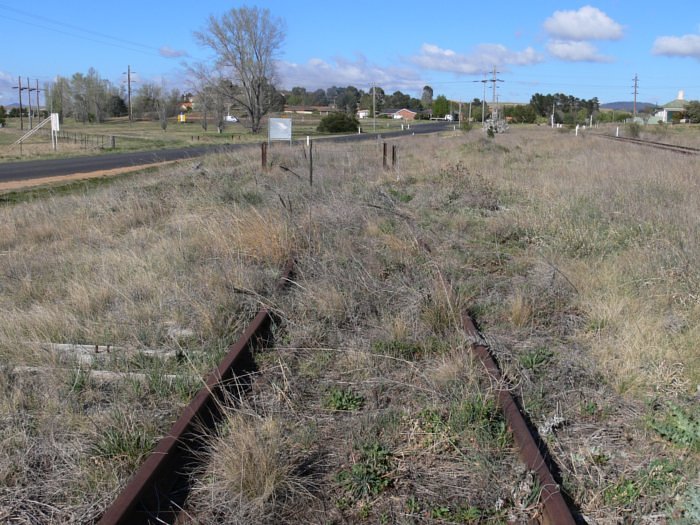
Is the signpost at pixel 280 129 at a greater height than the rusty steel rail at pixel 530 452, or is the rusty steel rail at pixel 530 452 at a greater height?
the signpost at pixel 280 129

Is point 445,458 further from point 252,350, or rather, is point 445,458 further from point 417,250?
point 417,250

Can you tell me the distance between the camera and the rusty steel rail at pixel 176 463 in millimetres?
3254

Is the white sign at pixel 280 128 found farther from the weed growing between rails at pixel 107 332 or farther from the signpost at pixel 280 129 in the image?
the weed growing between rails at pixel 107 332

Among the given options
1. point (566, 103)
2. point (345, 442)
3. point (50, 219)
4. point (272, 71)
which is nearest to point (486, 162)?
point (50, 219)

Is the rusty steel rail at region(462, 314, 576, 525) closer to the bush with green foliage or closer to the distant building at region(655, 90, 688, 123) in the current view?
the bush with green foliage

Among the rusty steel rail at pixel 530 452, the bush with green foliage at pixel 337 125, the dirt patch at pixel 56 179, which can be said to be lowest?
the rusty steel rail at pixel 530 452

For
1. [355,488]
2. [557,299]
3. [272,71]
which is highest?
[272,71]

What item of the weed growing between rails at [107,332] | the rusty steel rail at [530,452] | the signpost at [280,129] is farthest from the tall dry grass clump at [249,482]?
the signpost at [280,129]

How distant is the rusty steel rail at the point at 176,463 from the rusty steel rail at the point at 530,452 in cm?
177

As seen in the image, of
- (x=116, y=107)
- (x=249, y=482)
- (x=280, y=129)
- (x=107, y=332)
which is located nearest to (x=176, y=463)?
(x=249, y=482)

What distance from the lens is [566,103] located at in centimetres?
19412

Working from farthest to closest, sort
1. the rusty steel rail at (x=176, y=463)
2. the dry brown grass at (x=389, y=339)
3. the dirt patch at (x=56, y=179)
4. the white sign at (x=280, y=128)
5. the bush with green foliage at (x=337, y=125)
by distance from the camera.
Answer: the bush with green foliage at (x=337, y=125), the white sign at (x=280, y=128), the dirt patch at (x=56, y=179), the dry brown grass at (x=389, y=339), the rusty steel rail at (x=176, y=463)

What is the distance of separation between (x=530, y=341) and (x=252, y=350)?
2291 millimetres

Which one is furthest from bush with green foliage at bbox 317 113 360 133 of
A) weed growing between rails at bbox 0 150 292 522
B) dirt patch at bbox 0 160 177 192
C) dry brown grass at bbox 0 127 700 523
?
weed growing between rails at bbox 0 150 292 522
